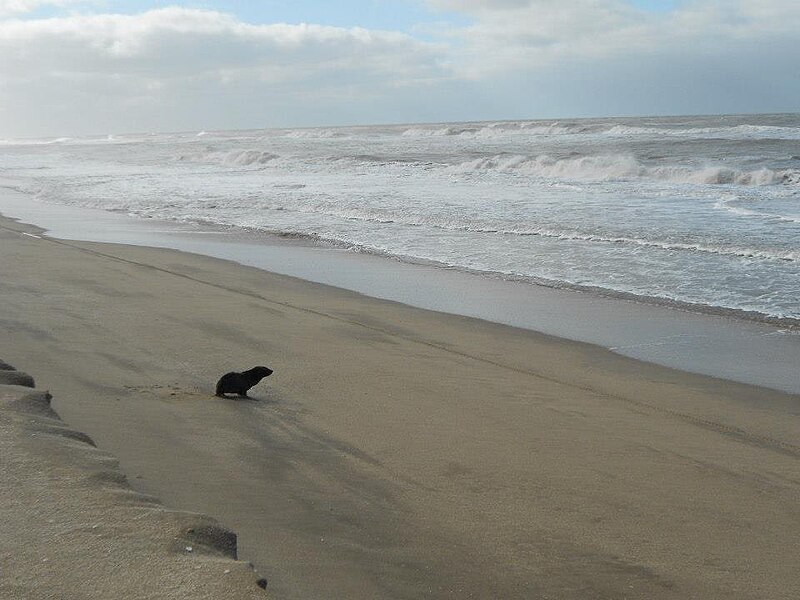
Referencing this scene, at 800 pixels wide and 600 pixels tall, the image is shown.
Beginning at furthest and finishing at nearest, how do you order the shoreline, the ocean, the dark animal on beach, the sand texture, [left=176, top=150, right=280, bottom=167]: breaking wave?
[left=176, top=150, right=280, bottom=167]: breaking wave → the ocean → the shoreline → the dark animal on beach → the sand texture

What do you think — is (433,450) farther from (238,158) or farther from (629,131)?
(629,131)

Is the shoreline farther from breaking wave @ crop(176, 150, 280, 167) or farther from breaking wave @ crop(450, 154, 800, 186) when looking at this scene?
breaking wave @ crop(176, 150, 280, 167)

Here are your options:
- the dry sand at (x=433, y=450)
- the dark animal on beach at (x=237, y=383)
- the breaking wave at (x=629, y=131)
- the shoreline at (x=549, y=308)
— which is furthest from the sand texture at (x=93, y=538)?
the breaking wave at (x=629, y=131)

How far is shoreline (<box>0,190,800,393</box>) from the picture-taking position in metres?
6.54

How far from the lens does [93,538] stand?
250 centimetres

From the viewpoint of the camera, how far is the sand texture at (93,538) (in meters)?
2.25

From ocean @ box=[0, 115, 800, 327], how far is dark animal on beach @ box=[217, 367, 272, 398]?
5.01m

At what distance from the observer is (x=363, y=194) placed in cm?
2045

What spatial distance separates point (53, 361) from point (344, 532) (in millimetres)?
2826

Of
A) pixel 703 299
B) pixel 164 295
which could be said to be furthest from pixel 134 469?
pixel 703 299

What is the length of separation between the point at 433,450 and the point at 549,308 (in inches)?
178

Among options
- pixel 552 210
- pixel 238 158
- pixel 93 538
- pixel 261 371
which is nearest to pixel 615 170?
pixel 552 210

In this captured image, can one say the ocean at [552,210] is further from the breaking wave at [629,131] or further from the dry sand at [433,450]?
the breaking wave at [629,131]

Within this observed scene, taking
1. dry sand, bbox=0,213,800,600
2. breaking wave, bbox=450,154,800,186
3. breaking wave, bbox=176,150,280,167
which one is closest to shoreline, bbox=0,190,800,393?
dry sand, bbox=0,213,800,600
